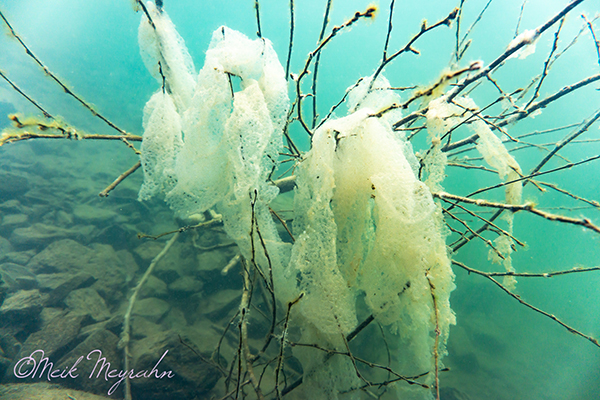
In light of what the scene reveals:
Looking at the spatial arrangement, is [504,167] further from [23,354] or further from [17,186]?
[17,186]

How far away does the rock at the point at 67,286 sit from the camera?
4.15 meters

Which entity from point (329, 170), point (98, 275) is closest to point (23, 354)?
point (98, 275)

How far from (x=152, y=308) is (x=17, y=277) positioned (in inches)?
107

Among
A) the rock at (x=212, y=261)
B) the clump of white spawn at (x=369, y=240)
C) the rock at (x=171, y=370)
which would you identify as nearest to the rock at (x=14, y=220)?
the rock at (x=212, y=261)

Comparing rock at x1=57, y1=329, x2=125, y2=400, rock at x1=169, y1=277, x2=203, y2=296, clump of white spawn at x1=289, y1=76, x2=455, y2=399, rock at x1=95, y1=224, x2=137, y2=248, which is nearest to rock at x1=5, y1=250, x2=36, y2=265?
rock at x1=95, y1=224, x2=137, y2=248

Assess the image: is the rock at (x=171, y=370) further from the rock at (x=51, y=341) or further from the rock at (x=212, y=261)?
the rock at (x=212, y=261)

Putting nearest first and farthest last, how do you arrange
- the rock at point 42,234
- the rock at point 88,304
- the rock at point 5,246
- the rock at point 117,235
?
the rock at point 88,304, the rock at point 5,246, the rock at point 42,234, the rock at point 117,235

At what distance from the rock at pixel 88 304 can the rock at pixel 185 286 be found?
116cm

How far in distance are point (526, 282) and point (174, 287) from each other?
28687 mm

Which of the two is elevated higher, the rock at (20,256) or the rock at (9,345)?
the rock at (20,256)

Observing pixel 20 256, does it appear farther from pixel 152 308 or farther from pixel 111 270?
pixel 152 308

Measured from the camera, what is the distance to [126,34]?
68688 mm

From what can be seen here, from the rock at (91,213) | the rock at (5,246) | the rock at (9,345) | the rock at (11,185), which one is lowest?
the rock at (9,345)

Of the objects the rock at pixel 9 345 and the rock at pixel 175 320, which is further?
the rock at pixel 175 320
